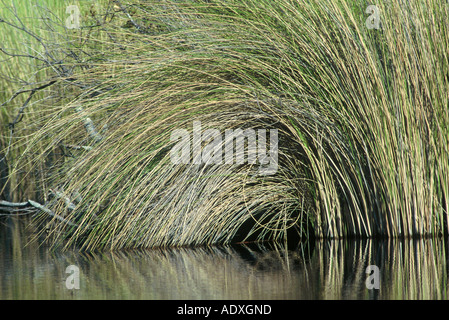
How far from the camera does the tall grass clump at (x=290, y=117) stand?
362cm

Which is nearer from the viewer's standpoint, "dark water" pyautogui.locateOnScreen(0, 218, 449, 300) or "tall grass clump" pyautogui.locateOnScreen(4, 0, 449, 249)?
"dark water" pyautogui.locateOnScreen(0, 218, 449, 300)

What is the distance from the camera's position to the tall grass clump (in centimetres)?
362

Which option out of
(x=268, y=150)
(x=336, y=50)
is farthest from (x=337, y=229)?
(x=336, y=50)

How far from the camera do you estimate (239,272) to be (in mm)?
3111

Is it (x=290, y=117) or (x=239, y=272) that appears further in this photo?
(x=290, y=117)

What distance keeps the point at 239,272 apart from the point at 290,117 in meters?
1.10

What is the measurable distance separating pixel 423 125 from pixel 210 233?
1.52 meters

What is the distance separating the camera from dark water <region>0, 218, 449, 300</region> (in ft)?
8.62

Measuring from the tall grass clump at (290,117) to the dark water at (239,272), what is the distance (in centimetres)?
22

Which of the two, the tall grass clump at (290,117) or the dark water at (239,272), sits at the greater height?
the tall grass clump at (290,117)

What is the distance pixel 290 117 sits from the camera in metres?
3.74

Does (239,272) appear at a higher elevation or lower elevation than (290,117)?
lower

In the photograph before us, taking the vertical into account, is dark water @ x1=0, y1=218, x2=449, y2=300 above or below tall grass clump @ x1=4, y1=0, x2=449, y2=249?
below

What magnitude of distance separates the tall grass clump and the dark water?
0.74ft
